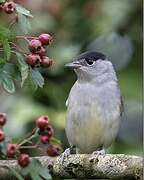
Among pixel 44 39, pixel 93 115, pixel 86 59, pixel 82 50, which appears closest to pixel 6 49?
pixel 44 39

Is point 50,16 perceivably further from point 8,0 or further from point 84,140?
point 8,0

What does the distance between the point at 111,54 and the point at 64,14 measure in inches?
42.2

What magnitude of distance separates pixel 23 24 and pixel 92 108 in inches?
86.5

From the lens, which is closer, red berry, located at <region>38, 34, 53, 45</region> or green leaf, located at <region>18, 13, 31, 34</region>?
green leaf, located at <region>18, 13, 31, 34</region>

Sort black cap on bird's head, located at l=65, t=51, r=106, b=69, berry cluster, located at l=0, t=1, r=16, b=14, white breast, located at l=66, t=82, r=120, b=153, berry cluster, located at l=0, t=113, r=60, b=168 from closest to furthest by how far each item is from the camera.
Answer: berry cluster, located at l=0, t=1, r=16, b=14
berry cluster, located at l=0, t=113, r=60, b=168
white breast, located at l=66, t=82, r=120, b=153
black cap on bird's head, located at l=65, t=51, r=106, b=69

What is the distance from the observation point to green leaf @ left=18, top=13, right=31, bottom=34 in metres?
3.61

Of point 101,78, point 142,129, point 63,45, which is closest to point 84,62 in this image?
point 101,78

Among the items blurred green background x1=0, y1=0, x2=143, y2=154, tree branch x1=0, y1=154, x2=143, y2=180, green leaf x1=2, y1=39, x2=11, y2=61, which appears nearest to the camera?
green leaf x1=2, y1=39, x2=11, y2=61

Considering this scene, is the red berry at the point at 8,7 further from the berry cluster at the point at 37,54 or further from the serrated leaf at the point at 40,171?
the serrated leaf at the point at 40,171

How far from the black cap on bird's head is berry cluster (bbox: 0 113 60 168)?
1.92m

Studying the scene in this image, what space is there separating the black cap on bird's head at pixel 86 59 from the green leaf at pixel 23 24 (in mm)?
2196

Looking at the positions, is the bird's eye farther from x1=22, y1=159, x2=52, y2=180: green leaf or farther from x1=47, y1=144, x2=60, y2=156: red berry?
x1=22, y1=159, x2=52, y2=180: green leaf

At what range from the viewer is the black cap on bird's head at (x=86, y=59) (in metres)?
5.92

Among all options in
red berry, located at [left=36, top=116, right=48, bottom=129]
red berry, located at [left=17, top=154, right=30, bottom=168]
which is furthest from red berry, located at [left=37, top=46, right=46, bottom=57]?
red berry, located at [left=17, top=154, right=30, bottom=168]
